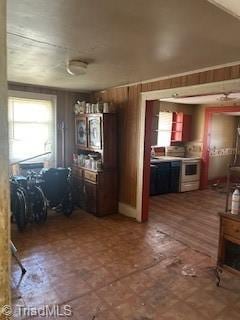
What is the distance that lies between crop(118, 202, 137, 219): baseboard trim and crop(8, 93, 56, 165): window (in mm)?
1684

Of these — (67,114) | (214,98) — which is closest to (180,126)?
(214,98)

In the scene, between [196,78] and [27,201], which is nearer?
[196,78]

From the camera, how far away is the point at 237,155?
7.84 meters

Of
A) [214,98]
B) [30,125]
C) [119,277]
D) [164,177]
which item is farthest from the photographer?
[164,177]

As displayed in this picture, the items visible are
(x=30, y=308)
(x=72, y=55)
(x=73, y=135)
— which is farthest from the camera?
(x=73, y=135)

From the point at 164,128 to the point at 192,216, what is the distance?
2780mm

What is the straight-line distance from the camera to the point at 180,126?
6.84 m

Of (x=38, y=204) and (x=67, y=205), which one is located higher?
(x=38, y=204)

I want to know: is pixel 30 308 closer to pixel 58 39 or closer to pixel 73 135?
pixel 58 39

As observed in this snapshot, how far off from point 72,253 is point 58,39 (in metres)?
2.45

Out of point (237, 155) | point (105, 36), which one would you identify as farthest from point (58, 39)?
point (237, 155)

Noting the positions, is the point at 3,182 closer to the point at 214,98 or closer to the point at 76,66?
the point at 76,66

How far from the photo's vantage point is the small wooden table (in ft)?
8.13

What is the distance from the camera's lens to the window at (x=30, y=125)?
462 cm
